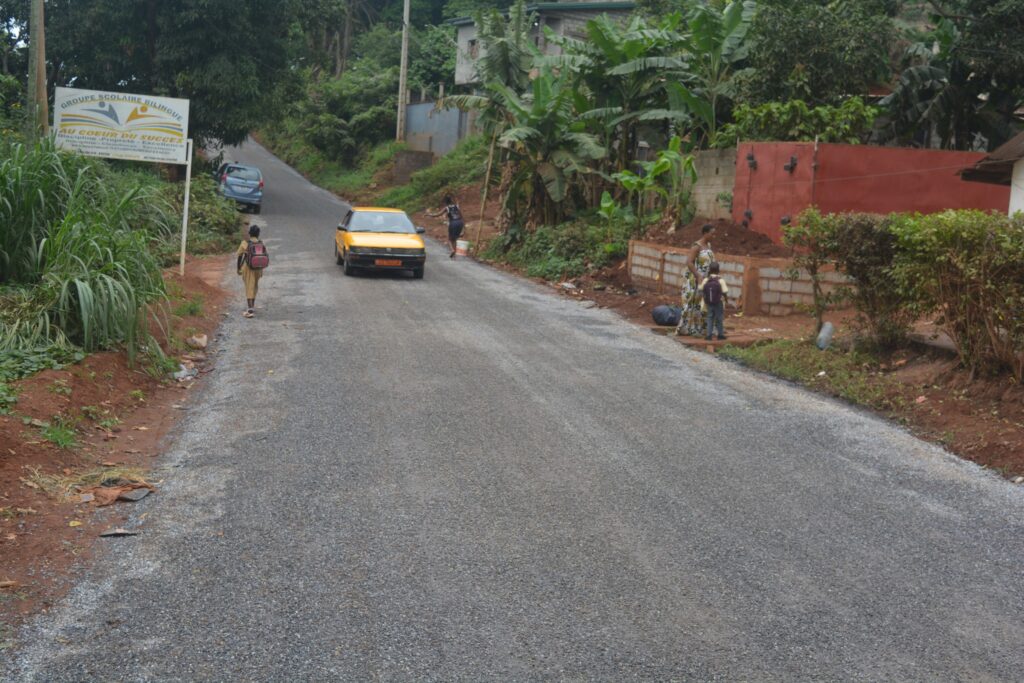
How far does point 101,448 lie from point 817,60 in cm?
1789

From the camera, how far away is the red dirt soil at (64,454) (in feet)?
18.3

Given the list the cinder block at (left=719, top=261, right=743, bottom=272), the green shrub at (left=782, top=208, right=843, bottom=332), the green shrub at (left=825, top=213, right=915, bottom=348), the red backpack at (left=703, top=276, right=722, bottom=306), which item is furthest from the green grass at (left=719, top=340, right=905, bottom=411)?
the cinder block at (left=719, top=261, right=743, bottom=272)

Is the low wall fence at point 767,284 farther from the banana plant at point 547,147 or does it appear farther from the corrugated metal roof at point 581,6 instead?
the corrugated metal roof at point 581,6

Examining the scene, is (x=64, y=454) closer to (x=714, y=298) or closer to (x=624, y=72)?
(x=714, y=298)

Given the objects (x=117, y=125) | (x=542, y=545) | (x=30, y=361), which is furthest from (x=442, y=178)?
(x=542, y=545)

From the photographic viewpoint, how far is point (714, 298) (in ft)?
49.0

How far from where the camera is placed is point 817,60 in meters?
21.5

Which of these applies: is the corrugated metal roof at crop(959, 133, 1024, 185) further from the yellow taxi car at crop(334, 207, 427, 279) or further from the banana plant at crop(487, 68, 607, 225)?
the yellow taxi car at crop(334, 207, 427, 279)

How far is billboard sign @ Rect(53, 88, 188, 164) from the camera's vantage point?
1814 centimetres

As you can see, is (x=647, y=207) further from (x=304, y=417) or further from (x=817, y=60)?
(x=304, y=417)

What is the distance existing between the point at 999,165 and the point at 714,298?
516 cm

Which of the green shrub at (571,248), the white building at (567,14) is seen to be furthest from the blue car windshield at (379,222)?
the white building at (567,14)

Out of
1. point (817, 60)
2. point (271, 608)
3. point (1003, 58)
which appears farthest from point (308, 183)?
point (271, 608)

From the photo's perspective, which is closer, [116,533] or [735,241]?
[116,533]
